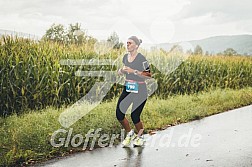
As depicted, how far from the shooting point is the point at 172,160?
5.93 metres

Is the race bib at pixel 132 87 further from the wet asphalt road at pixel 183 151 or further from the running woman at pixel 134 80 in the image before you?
the wet asphalt road at pixel 183 151

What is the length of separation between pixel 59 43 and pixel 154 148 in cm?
670

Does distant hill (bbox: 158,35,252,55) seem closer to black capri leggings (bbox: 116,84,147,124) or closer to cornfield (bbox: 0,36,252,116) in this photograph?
cornfield (bbox: 0,36,252,116)

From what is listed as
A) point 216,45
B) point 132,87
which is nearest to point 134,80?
point 132,87

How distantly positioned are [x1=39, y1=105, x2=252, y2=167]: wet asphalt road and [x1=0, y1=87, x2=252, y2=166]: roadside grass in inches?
17.9

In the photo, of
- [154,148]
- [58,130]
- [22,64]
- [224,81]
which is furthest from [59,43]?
[224,81]

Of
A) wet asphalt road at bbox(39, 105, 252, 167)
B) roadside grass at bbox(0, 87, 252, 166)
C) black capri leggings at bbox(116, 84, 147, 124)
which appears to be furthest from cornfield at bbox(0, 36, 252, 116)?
black capri leggings at bbox(116, 84, 147, 124)

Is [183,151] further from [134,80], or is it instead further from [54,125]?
[54,125]

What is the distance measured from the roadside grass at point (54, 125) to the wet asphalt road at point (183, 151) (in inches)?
17.9

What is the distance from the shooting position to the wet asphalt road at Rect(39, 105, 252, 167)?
18.9 feet

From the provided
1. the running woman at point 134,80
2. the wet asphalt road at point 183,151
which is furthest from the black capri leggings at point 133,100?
the wet asphalt road at point 183,151

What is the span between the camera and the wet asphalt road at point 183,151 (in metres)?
5.76

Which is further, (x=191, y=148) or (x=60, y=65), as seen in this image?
(x=60, y=65)

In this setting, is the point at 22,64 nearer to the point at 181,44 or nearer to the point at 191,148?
the point at 191,148
